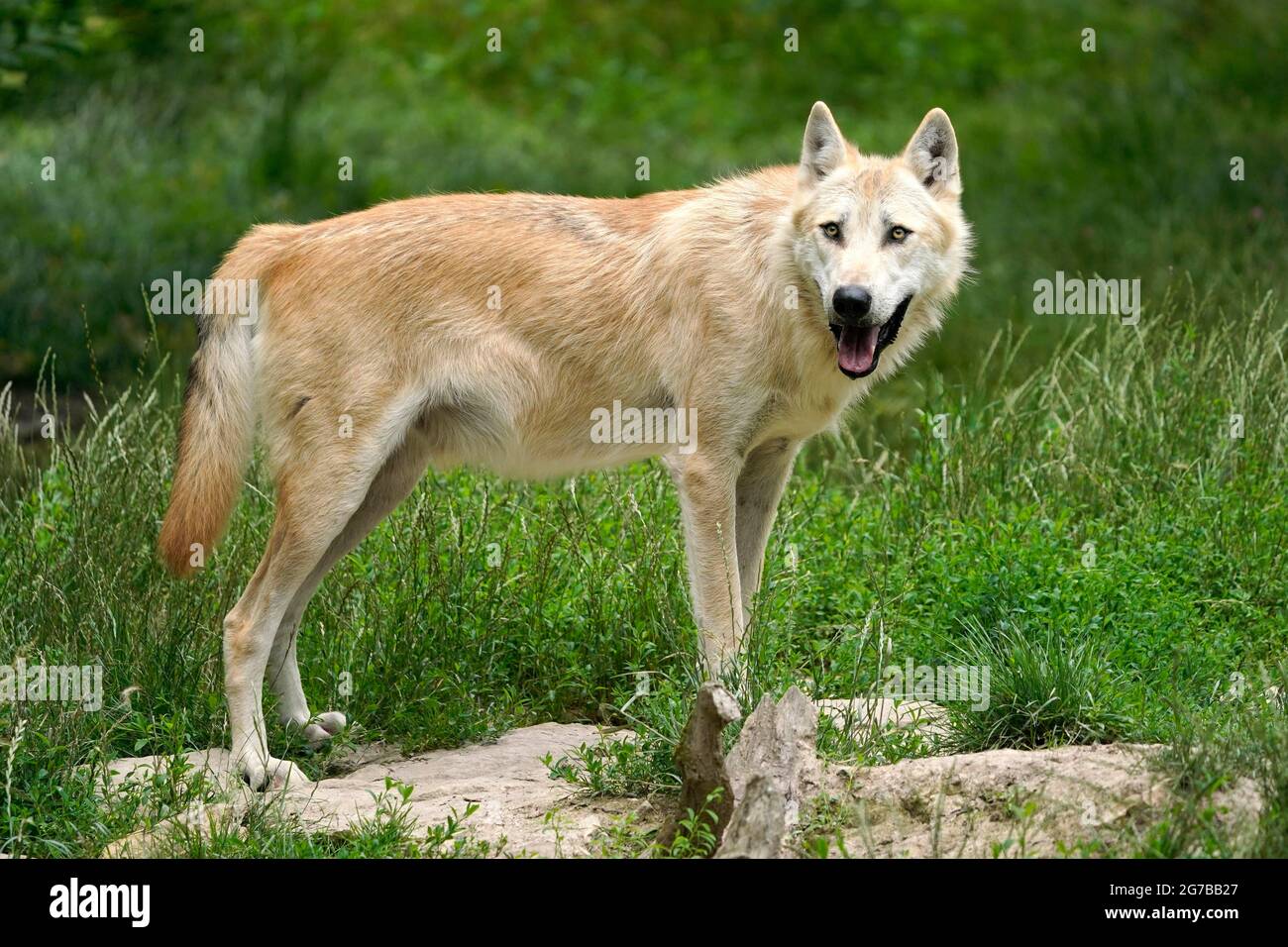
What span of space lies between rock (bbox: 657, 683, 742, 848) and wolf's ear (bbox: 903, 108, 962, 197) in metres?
2.17

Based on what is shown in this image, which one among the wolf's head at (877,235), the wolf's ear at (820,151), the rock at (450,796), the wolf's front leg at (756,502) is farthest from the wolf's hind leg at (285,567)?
the wolf's ear at (820,151)

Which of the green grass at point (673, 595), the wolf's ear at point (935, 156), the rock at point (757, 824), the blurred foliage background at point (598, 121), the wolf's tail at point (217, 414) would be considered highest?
the blurred foliage background at point (598, 121)

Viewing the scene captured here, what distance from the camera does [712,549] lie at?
17.9ft

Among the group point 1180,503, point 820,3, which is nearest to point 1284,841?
point 1180,503

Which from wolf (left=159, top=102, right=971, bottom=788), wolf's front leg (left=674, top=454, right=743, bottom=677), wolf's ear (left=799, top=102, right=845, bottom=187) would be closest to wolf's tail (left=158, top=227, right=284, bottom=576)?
wolf (left=159, top=102, right=971, bottom=788)

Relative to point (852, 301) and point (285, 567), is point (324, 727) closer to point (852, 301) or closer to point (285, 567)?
point (285, 567)

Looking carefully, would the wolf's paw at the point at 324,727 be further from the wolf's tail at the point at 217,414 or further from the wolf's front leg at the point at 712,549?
the wolf's front leg at the point at 712,549

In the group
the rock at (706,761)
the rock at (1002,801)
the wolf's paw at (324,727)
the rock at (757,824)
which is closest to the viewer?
the rock at (757,824)

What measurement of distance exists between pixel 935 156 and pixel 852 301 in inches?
32.8

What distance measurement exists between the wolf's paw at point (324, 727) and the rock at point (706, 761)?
64.5 inches

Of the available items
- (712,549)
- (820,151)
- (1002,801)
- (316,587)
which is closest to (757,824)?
(1002,801)

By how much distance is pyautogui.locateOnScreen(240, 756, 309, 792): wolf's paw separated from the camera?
203 inches

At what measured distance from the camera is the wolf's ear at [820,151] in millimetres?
5414

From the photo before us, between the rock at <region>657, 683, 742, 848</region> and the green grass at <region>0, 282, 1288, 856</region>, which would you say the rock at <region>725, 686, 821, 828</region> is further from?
the green grass at <region>0, 282, 1288, 856</region>
